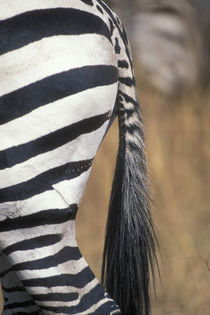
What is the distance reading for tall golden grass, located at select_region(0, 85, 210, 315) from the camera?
4.02m

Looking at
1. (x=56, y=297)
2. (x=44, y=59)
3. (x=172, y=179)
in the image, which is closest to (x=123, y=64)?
(x=44, y=59)

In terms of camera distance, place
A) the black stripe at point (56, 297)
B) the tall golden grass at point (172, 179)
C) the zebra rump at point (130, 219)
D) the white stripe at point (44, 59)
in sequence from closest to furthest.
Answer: the white stripe at point (44, 59), the black stripe at point (56, 297), the zebra rump at point (130, 219), the tall golden grass at point (172, 179)

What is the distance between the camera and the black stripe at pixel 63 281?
1.54 metres

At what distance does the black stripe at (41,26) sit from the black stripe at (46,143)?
0.74ft

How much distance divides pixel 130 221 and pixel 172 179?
2361 millimetres

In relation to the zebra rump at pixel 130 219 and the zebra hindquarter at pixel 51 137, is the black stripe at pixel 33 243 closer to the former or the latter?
the zebra hindquarter at pixel 51 137

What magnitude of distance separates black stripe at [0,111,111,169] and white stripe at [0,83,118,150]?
0.01 meters

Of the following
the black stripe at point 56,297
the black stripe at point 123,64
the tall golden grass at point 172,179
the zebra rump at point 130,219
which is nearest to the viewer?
the black stripe at point 56,297

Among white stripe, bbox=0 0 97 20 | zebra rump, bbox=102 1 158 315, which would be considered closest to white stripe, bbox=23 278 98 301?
zebra rump, bbox=102 1 158 315

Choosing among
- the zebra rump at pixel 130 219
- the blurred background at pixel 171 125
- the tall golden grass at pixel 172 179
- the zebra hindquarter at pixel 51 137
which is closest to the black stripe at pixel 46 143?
the zebra hindquarter at pixel 51 137

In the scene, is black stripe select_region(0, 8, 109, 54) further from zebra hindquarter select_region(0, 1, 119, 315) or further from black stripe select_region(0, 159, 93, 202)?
black stripe select_region(0, 159, 93, 202)

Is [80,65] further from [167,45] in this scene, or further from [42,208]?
[167,45]

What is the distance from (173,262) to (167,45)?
148 cm

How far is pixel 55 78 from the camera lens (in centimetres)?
149
